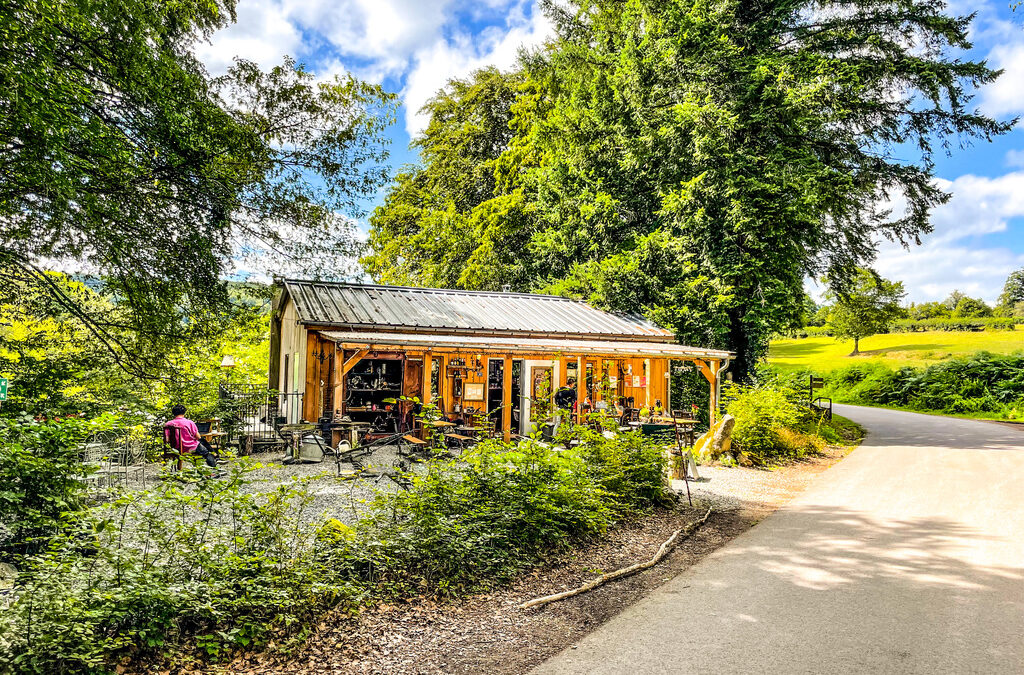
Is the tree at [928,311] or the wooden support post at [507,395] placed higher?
the tree at [928,311]

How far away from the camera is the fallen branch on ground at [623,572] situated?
195 inches

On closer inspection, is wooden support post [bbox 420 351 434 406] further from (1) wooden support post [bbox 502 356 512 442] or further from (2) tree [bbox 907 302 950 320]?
(2) tree [bbox 907 302 950 320]

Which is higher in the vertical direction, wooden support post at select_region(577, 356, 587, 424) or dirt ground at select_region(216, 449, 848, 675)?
wooden support post at select_region(577, 356, 587, 424)

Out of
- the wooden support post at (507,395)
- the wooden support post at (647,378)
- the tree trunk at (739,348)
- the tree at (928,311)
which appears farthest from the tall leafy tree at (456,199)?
the tree at (928,311)

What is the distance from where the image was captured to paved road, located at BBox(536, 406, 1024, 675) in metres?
4.02

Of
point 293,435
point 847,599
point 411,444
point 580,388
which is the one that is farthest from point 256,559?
point 580,388

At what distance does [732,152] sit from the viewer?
18.3m

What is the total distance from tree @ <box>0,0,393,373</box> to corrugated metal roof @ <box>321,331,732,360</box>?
10.9ft

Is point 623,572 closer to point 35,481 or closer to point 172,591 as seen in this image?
point 172,591

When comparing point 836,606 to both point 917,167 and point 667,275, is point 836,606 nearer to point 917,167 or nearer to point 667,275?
point 667,275

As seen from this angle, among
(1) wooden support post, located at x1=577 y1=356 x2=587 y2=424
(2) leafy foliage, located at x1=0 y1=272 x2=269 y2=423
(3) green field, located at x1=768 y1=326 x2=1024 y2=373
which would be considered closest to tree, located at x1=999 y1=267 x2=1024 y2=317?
(3) green field, located at x1=768 y1=326 x2=1024 y2=373

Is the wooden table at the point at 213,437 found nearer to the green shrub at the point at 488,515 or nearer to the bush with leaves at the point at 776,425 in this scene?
the green shrub at the point at 488,515

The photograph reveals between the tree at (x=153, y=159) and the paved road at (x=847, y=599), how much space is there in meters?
6.26

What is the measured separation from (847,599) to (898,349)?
4737cm
